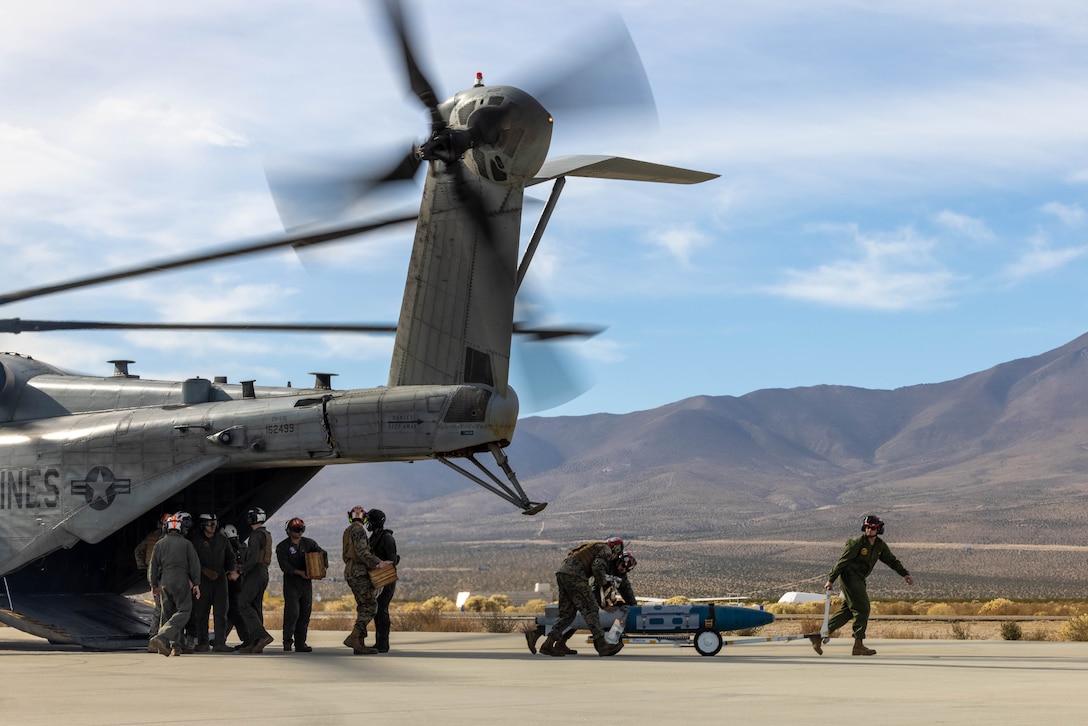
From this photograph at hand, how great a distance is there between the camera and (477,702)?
10766 mm

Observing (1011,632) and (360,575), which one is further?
(1011,632)

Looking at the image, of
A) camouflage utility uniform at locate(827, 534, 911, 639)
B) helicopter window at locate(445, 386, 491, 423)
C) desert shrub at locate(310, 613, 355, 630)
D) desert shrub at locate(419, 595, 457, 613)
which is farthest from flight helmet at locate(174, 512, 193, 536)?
desert shrub at locate(419, 595, 457, 613)

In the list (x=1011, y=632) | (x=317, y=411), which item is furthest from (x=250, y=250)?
(x=1011, y=632)

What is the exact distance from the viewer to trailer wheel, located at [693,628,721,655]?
55.5 ft

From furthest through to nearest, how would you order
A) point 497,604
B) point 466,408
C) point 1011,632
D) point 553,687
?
1. point 497,604
2. point 1011,632
3. point 466,408
4. point 553,687

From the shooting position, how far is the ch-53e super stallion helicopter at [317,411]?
18250 millimetres

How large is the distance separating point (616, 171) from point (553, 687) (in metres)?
9.79

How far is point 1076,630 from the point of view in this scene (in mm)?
21953

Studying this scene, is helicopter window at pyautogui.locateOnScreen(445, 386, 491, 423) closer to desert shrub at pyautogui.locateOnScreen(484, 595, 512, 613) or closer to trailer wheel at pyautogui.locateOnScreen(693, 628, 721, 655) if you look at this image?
trailer wheel at pyautogui.locateOnScreen(693, 628, 721, 655)

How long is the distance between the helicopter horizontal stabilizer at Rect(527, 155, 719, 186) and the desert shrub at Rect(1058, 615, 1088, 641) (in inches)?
376

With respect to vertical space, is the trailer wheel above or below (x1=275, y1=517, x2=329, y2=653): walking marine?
below

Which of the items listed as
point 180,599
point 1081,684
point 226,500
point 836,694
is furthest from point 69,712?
point 226,500

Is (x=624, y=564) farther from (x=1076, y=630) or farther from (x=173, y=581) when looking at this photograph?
(x=1076, y=630)

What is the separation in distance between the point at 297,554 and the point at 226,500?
455 cm
